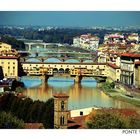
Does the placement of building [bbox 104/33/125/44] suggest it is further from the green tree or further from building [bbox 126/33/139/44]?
the green tree

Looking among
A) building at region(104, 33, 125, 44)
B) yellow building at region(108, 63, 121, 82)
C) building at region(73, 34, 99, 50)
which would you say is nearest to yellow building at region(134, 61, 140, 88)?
yellow building at region(108, 63, 121, 82)

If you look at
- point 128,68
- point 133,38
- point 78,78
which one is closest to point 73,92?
point 78,78

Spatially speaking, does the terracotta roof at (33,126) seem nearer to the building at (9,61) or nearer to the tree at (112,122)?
the tree at (112,122)

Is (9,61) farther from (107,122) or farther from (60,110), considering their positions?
(107,122)

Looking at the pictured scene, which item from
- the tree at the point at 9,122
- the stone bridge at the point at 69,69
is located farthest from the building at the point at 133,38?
the tree at the point at 9,122
